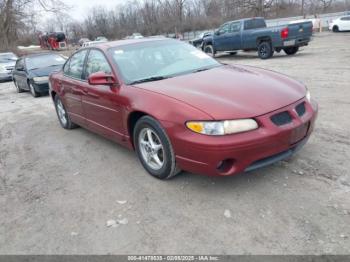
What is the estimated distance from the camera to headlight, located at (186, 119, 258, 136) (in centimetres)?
327

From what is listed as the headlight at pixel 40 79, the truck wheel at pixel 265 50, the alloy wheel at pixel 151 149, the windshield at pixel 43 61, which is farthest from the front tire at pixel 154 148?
the truck wheel at pixel 265 50

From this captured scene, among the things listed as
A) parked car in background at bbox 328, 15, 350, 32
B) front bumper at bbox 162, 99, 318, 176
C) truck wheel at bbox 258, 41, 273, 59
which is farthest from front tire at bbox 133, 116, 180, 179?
parked car in background at bbox 328, 15, 350, 32

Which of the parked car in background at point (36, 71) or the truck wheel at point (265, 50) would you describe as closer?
the parked car in background at point (36, 71)

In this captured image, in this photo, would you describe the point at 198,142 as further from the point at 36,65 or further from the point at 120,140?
the point at 36,65

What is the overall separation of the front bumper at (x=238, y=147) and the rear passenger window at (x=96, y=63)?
1589 millimetres

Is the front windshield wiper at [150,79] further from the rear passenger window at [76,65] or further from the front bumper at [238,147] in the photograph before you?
the rear passenger window at [76,65]

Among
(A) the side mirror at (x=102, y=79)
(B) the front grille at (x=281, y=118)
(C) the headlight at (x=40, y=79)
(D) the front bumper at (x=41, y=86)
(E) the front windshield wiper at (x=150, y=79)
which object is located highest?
(A) the side mirror at (x=102, y=79)

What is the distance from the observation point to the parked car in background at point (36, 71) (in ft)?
37.7

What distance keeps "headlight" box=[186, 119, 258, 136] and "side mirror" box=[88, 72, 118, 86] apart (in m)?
1.55

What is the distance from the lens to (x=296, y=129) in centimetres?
354

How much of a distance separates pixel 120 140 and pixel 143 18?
217 ft

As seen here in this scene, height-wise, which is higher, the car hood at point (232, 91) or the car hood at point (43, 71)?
the car hood at point (232, 91)

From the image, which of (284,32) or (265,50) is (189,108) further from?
(265,50)

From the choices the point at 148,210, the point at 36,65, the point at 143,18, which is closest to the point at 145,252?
the point at 148,210
